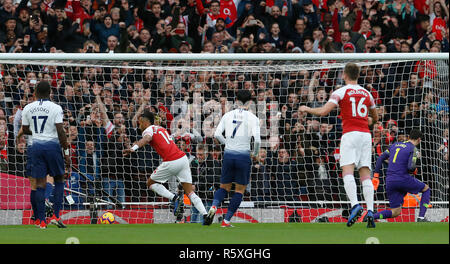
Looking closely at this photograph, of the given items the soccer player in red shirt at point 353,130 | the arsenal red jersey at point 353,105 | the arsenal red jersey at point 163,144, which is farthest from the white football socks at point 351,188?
the arsenal red jersey at point 163,144

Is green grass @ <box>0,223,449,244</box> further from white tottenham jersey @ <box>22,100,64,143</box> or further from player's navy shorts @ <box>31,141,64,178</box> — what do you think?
white tottenham jersey @ <box>22,100,64,143</box>

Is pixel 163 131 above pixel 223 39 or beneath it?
beneath

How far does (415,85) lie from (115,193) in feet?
20.5

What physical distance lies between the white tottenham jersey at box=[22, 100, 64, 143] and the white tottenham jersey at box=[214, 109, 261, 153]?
8.39 ft

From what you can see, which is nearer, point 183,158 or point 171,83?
point 183,158

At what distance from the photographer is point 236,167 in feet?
38.0

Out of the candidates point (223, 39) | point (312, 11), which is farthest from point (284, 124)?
point (312, 11)

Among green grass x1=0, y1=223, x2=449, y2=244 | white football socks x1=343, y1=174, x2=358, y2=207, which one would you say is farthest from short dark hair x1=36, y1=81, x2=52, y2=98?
white football socks x1=343, y1=174, x2=358, y2=207

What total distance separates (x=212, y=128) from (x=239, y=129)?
314 centimetres

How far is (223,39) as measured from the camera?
17.2 m

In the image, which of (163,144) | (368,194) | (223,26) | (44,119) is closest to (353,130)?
(368,194)

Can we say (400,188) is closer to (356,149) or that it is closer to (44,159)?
(356,149)

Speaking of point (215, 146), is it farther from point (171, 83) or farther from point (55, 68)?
point (55, 68)

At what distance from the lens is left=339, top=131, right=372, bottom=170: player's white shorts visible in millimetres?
9680
